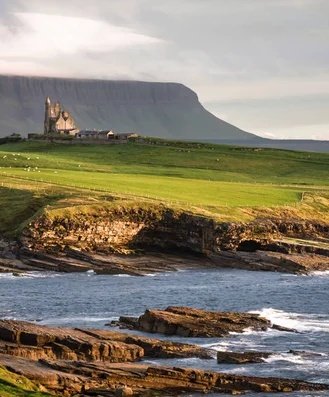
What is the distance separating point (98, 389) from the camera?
2504 inches

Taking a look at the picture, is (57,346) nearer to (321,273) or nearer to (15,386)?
(15,386)

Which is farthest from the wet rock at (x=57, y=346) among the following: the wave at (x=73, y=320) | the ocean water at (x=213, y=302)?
the wave at (x=73, y=320)

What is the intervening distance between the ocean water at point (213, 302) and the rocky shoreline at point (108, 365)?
6.96 feet

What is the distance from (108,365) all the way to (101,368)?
1479mm

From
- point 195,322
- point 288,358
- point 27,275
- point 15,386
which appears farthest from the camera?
point 27,275

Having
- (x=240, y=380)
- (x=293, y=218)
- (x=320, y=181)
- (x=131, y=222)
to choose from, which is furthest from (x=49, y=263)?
(x=320, y=181)

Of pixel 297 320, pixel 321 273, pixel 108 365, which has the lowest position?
pixel 297 320

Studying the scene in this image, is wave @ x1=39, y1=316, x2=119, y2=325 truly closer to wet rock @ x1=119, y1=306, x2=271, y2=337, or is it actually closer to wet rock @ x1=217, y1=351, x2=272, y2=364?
wet rock @ x1=119, y1=306, x2=271, y2=337

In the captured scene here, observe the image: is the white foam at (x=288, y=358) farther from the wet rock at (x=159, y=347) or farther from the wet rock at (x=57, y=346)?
the wet rock at (x=57, y=346)

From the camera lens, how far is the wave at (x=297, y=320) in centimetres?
9044

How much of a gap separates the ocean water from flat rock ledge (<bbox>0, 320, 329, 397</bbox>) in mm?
2540

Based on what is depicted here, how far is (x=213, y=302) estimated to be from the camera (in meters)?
105

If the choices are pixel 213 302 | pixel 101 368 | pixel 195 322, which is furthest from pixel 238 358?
pixel 213 302

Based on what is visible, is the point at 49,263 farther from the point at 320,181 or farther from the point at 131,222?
the point at 320,181
